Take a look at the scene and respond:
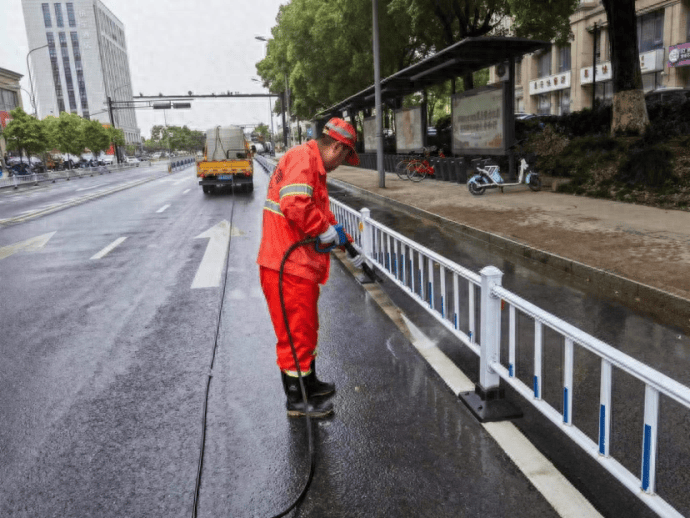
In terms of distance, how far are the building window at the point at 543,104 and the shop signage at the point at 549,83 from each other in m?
0.73

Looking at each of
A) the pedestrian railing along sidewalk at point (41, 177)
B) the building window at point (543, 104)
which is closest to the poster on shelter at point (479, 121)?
the pedestrian railing along sidewalk at point (41, 177)

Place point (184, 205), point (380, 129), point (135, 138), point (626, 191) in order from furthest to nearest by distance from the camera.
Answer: point (135, 138), point (380, 129), point (184, 205), point (626, 191)

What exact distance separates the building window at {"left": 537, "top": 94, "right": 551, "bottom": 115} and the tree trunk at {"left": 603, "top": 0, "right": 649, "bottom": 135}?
3340 cm

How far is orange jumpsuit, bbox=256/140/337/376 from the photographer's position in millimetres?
3176

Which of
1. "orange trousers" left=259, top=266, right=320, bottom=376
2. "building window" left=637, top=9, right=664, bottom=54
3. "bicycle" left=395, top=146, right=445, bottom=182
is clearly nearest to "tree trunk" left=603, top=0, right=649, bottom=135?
"bicycle" left=395, top=146, right=445, bottom=182

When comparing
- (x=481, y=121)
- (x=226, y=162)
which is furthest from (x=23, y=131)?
(x=481, y=121)

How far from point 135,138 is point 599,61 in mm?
131016

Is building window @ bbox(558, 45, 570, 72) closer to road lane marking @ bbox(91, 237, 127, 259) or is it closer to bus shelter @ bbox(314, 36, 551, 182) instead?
bus shelter @ bbox(314, 36, 551, 182)

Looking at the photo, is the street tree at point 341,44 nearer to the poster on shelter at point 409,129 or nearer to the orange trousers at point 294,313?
the poster on shelter at point 409,129

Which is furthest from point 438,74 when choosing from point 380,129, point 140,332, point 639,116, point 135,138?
point 135,138

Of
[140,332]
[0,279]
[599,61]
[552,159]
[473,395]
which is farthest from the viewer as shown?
[599,61]

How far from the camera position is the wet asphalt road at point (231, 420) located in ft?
8.75

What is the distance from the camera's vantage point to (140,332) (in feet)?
17.4

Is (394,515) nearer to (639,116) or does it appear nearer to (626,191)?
(626,191)
